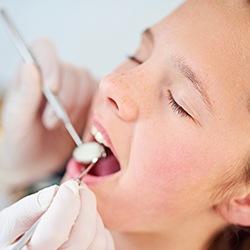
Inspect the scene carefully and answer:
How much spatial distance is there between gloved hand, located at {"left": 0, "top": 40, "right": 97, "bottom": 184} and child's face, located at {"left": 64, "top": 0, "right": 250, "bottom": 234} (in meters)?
0.35

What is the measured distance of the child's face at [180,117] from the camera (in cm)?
92

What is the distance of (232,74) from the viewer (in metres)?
0.92

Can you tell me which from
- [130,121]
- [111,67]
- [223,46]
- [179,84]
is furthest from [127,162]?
[111,67]

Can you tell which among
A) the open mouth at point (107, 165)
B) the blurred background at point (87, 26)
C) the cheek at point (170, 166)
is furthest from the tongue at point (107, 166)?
the blurred background at point (87, 26)

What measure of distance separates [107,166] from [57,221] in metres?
0.32

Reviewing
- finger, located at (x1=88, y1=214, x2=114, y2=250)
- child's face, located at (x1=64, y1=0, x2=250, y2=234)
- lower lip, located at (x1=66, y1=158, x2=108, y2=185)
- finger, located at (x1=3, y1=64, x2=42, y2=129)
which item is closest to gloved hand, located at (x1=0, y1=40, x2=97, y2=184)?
finger, located at (x1=3, y1=64, x2=42, y2=129)

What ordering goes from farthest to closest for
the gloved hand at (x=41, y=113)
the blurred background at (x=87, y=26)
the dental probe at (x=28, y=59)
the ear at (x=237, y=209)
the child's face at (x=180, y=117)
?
the blurred background at (x=87, y=26), the gloved hand at (x=41, y=113), the dental probe at (x=28, y=59), the ear at (x=237, y=209), the child's face at (x=180, y=117)

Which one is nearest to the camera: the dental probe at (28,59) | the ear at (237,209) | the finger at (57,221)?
the finger at (57,221)

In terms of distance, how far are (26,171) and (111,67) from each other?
1.90ft

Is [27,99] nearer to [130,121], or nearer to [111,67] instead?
[130,121]

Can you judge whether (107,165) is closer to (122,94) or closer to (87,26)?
(122,94)

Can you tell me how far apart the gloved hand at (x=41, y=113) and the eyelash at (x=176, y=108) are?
0.46 meters

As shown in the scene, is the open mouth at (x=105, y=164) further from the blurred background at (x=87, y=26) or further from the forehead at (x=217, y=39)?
the blurred background at (x=87, y=26)

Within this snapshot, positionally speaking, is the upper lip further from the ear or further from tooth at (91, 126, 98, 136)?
the ear
